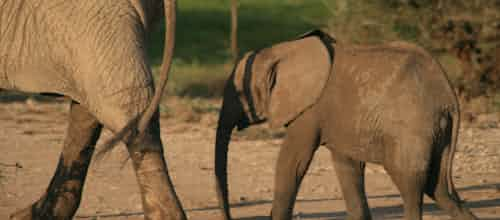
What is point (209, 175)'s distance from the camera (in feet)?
30.2

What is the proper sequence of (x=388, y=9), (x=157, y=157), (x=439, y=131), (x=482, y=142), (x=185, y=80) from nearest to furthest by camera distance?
1. (x=157, y=157)
2. (x=439, y=131)
3. (x=482, y=142)
4. (x=388, y=9)
5. (x=185, y=80)

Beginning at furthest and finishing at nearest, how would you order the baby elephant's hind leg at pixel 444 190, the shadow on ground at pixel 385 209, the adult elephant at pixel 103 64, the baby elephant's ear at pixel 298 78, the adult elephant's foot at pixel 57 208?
1. the shadow on ground at pixel 385 209
2. the adult elephant's foot at pixel 57 208
3. the baby elephant's ear at pixel 298 78
4. the baby elephant's hind leg at pixel 444 190
5. the adult elephant at pixel 103 64

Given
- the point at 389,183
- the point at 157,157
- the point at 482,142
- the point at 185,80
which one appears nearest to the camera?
the point at 157,157

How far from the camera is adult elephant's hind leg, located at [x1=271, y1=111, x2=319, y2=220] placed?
6.75 metres

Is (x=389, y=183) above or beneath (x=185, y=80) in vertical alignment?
above

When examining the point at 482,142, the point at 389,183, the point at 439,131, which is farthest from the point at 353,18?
the point at 439,131

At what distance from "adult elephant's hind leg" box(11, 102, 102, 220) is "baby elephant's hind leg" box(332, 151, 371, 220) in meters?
1.46

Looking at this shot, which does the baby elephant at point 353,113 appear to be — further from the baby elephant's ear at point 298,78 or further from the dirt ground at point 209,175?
the dirt ground at point 209,175

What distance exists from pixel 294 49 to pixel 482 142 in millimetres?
3933

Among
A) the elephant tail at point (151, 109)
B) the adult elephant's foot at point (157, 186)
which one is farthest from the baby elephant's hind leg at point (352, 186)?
the elephant tail at point (151, 109)

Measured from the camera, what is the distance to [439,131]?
21.6 ft

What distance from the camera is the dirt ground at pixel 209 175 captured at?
7.92 meters

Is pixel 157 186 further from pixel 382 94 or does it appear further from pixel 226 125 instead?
pixel 382 94

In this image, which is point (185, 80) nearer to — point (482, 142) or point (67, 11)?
point (482, 142)
